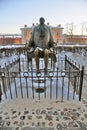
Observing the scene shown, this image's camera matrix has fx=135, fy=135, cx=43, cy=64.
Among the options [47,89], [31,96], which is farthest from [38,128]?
[47,89]

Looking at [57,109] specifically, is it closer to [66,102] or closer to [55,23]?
[66,102]

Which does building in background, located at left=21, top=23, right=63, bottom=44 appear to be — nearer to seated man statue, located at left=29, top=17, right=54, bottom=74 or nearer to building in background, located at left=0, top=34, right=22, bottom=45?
building in background, located at left=0, top=34, right=22, bottom=45

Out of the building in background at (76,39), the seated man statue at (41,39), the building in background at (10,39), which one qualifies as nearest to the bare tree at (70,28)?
the building in background at (76,39)

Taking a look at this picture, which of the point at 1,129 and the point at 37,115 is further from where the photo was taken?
the point at 37,115

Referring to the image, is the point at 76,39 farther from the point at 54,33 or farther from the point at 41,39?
the point at 41,39

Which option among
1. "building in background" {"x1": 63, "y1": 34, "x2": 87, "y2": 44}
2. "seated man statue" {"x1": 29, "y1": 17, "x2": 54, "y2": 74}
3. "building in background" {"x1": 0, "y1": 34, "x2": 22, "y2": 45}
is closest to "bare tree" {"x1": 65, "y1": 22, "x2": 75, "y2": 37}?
"building in background" {"x1": 63, "y1": 34, "x2": 87, "y2": 44}

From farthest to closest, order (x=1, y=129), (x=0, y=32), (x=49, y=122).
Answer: (x=0, y=32) < (x=49, y=122) < (x=1, y=129)

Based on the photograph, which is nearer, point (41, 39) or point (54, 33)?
point (41, 39)

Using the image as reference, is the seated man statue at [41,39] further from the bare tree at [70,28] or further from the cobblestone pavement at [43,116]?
the bare tree at [70,28]

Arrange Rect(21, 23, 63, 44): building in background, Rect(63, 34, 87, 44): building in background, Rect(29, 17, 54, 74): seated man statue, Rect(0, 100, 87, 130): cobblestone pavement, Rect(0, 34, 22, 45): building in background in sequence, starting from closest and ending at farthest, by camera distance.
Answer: Rect(0, 100, 87, 130): cobblestone pavement
Rect(29, 17, 54, 74): seated man statue
Rect(63, 34, 87, 44): building in background
Rect(0, 34, 22, 45): building in background
Rect(21, 23, 63, 44): building in background

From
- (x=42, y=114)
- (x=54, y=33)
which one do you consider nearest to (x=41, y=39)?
(x=42, y=114)

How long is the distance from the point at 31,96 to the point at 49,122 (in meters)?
0.95

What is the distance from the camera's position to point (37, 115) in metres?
2.62

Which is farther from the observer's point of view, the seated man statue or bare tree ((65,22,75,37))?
bare tree ((65,22,75,37))
